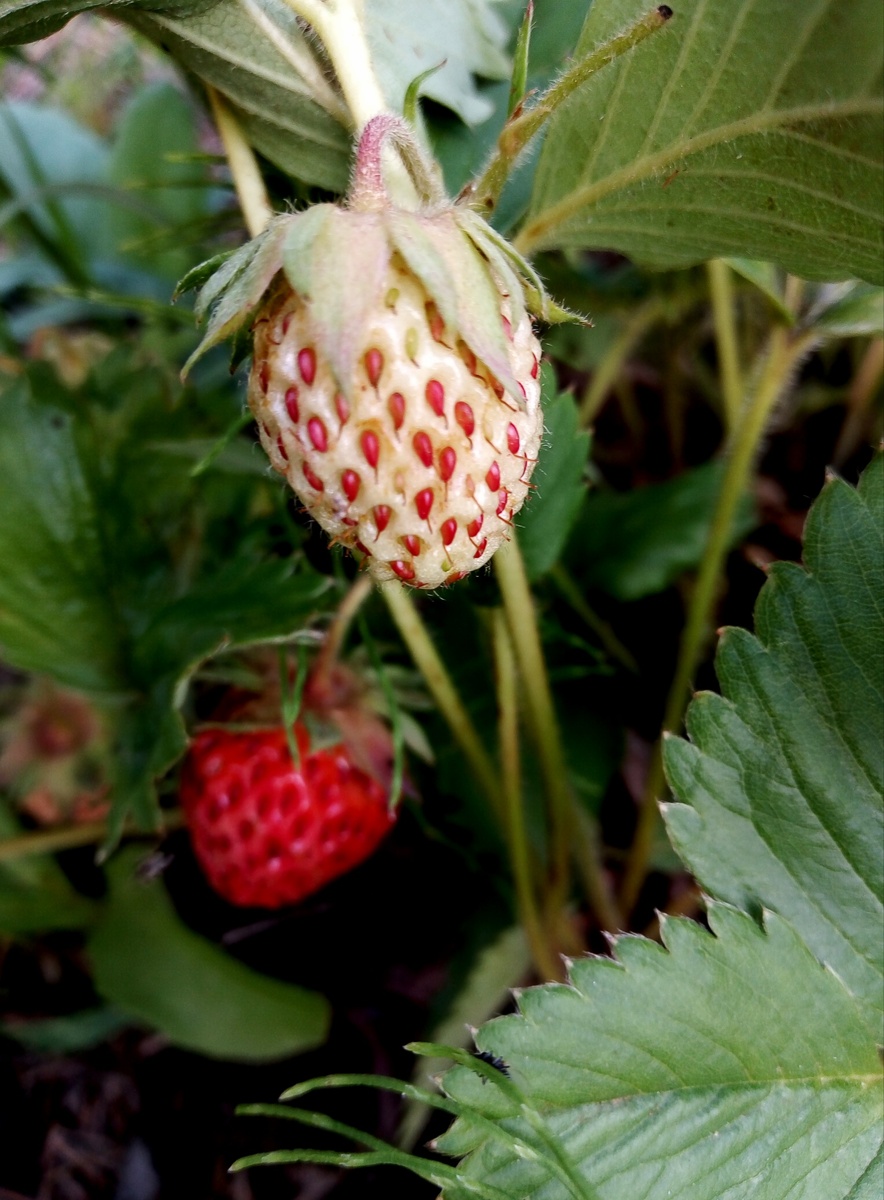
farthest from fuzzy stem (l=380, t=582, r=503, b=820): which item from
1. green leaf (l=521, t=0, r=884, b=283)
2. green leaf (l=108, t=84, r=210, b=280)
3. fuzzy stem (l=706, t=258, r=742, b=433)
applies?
green leaf (l=108, t=84, r=210, b=280)

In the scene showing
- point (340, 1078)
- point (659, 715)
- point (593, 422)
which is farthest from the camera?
point (593, 422)

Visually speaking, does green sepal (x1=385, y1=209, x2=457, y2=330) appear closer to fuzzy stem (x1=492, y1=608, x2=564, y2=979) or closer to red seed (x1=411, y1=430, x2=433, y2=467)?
red seed (x1=411, y1=430, x2=433, y2=467)

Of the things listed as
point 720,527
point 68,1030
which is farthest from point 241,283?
point 68,1030

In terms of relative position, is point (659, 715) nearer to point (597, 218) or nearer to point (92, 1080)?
point (597, 218)

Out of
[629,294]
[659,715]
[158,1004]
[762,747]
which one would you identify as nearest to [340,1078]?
[762,747]

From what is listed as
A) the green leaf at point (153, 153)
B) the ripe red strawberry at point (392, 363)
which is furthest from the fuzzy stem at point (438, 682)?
the green leaf at point (153, 153)

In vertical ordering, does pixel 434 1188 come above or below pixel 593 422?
below
